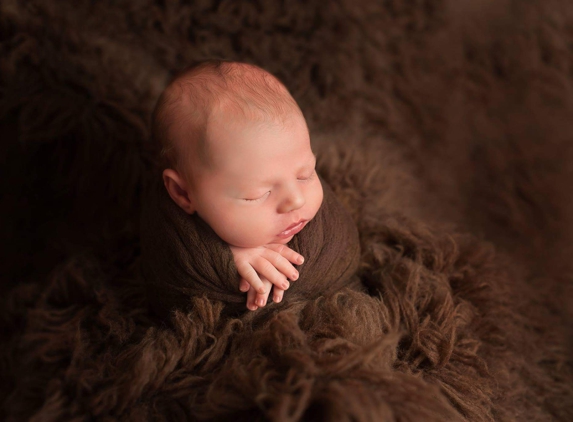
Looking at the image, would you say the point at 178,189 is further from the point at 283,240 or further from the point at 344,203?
the point at 344,203

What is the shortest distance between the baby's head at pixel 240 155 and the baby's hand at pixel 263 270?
0.06 ft

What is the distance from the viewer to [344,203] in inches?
33.4

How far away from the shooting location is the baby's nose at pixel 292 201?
0.62 metres

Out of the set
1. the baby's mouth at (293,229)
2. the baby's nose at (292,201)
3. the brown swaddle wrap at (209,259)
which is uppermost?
the baby's nose at (292,201)

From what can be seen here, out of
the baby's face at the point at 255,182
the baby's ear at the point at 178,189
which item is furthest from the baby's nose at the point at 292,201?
the baby's ear at the point at 178,189

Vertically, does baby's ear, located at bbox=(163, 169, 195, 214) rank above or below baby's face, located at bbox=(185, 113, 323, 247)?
below

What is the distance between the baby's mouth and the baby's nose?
0.11ft

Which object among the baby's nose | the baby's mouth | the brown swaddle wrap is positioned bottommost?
the brown swaddle wrap

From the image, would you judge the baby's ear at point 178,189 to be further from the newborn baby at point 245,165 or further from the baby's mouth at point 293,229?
the baby's mouth at point 293,229

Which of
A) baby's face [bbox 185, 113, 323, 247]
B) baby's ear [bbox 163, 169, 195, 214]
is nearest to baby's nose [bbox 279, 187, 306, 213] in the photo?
baby's face [bbox 185, 113, 323, 247]

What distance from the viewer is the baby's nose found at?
0.62 metres

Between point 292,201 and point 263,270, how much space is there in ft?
0.30

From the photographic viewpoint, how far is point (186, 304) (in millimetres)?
679

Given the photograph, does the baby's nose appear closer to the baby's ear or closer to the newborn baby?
the newborn baby
